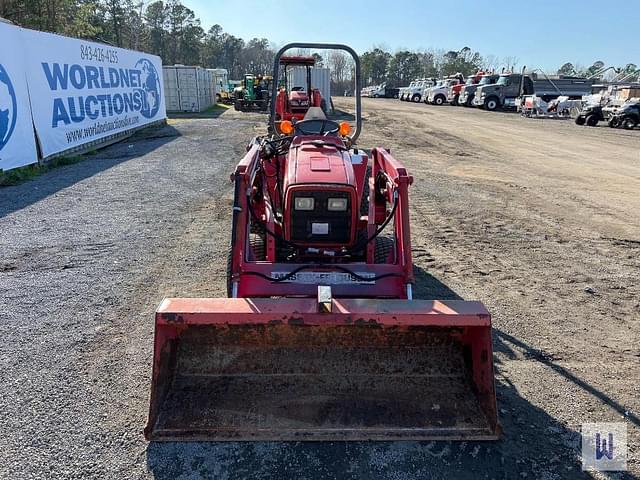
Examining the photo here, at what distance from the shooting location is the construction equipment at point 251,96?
2847cm

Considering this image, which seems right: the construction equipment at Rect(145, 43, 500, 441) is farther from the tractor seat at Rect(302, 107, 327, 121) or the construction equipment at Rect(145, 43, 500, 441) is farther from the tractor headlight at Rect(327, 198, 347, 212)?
the tractor seat at Rect(302, 107, 327, 121)

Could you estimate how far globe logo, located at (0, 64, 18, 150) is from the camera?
9320 mm

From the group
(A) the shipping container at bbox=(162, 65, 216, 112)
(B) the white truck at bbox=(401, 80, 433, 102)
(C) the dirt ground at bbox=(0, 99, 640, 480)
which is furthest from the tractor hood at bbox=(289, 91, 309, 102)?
(B) the white truck at bbox=(401, 80, 433, 102)

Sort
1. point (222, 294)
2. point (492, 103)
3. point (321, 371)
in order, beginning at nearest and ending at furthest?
point (321, 371) < point (222, 294) < point (492, 103)

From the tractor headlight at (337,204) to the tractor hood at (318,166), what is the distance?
5.1 inches

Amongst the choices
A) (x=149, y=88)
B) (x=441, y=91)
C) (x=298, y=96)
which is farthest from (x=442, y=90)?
(x=149, y=88)

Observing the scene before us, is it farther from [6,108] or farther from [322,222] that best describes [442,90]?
[322,222]

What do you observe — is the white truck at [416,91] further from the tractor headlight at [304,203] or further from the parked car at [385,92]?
the tractor headlight at [304,203]

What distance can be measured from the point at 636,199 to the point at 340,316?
8.57m

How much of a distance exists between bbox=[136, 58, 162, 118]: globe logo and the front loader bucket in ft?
53.5

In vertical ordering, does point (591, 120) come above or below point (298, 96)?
below

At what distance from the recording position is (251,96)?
1124 inches

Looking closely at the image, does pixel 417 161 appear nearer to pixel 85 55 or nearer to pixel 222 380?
pixel 85 55

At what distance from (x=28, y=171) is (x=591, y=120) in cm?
2457
